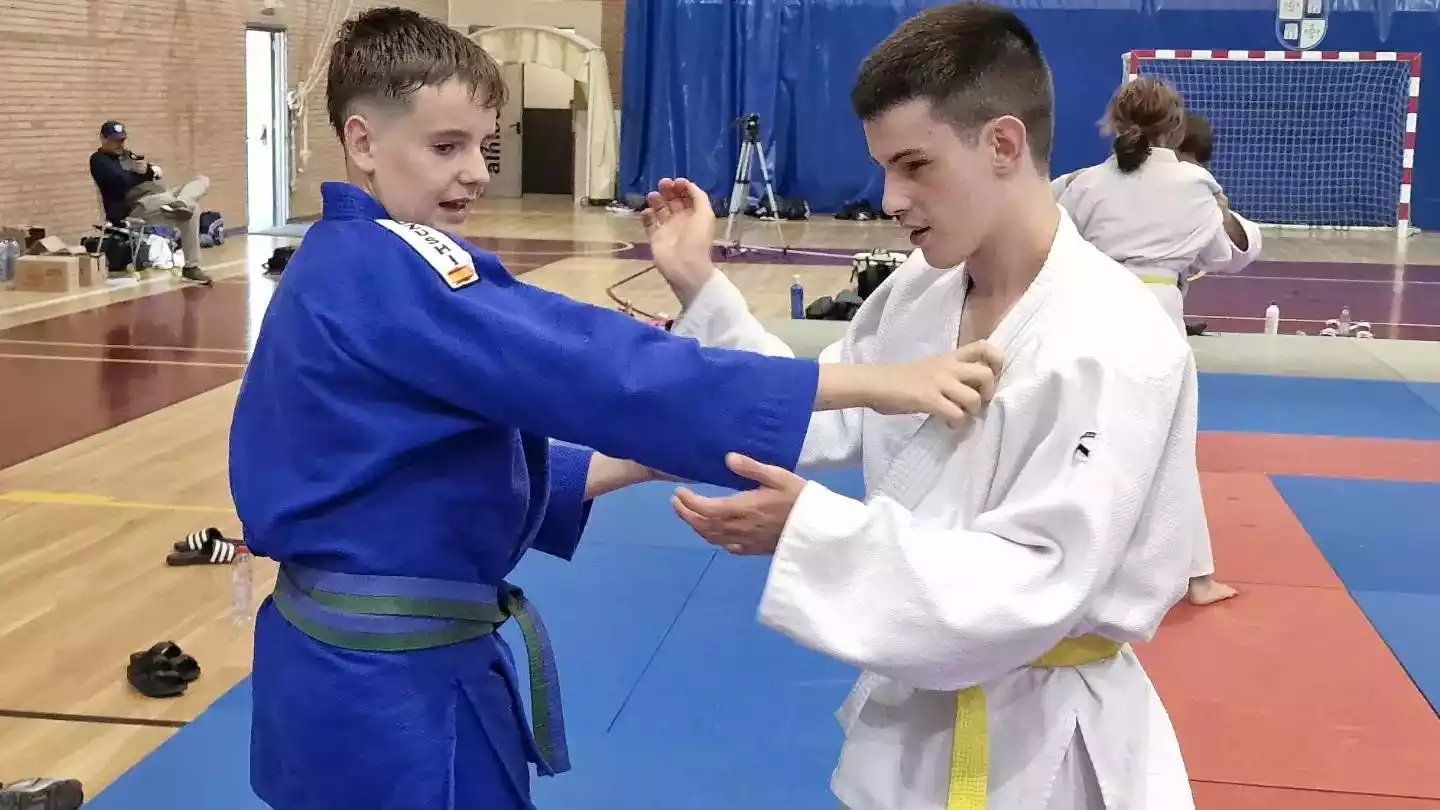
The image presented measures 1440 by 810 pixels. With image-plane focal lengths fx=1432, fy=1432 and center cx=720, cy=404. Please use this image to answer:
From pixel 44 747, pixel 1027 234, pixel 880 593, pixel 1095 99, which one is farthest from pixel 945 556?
pixel 1095 99

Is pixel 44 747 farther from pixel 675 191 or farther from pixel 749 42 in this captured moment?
pixel 749 42

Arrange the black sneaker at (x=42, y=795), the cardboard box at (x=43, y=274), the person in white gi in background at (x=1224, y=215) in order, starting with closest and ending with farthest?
the black sneaker at (x=42, y=795) < the person in white gi in background at (x=1224, y=215) < the cardboard box at (x=43, y=274)

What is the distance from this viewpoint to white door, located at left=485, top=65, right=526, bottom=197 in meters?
24.9

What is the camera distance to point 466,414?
1906 millimetres

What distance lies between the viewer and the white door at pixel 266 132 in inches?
722

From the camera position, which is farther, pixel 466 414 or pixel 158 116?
pixel 158 116

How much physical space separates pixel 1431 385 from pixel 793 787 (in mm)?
6842

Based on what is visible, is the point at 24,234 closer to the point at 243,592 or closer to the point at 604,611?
the point at 243,592

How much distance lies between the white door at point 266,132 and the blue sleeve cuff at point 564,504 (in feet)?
55.0

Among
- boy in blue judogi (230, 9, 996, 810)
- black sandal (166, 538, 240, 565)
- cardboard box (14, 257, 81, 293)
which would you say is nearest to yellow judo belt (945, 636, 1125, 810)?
boy in blue judogi (230, 9, 996, 810)

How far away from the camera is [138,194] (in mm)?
13859

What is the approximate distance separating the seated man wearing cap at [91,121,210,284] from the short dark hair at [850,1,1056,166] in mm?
12275

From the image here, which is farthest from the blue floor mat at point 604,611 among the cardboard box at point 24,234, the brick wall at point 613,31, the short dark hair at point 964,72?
the brick wall at point 613,31

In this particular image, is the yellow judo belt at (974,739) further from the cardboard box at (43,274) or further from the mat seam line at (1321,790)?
the cardboard box at (43,274)
